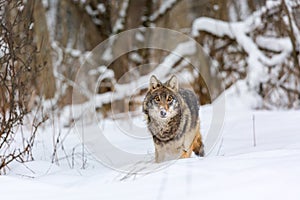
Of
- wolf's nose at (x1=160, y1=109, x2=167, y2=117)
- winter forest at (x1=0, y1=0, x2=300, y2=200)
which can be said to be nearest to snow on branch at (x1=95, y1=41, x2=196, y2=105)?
winter forest at (x1=0, y1=0, x2=300, y2=200)

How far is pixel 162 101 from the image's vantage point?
3.66 metres

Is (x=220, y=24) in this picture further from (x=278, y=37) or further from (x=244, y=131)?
(x=244, y=131)

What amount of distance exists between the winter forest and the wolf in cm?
19

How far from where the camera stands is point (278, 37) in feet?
26.7

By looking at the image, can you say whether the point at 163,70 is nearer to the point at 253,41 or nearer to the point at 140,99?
the point at 140,99

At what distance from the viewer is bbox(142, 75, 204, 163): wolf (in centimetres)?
369

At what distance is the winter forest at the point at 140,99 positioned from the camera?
295 cm

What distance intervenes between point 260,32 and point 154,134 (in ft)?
16.2

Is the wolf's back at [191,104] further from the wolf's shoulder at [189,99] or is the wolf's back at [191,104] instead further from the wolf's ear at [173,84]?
the wolf's ear at [173,84]

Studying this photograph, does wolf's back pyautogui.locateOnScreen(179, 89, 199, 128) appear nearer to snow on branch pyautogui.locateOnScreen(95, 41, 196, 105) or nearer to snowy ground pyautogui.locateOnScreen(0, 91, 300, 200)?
snowy ground pyautogui.locateOnScreen(0, 91, 300, 200)

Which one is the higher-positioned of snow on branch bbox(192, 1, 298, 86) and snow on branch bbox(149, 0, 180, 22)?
snow on branch bbox(149, 0, 180, 22)

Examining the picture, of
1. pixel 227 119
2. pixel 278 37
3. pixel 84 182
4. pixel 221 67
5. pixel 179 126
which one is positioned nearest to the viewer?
pixel 84 182

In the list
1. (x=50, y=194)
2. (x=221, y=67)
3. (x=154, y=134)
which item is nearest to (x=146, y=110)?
(x=154, y=134)

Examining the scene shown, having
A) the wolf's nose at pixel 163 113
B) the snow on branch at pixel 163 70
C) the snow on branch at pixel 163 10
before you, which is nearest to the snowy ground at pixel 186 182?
the wolf's nose at pixel 163 113
